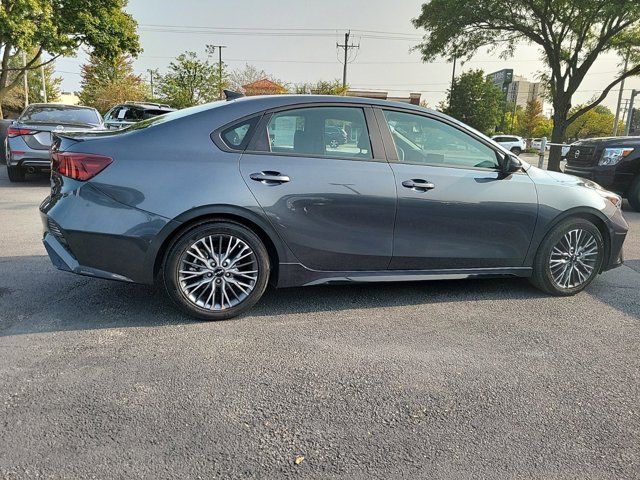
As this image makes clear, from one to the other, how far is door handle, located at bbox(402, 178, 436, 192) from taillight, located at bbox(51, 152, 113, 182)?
6.86 ft

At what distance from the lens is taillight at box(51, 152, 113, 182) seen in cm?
329

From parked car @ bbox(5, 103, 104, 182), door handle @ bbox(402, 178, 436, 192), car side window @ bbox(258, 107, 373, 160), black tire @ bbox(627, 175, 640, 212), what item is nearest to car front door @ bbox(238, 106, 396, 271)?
car side window @ bbox(258, 107, 373, 160)

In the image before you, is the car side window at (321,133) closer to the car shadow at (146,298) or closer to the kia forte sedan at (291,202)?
the kia forte sedan at (291,202)

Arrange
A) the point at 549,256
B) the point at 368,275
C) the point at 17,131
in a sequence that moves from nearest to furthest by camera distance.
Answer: the point at 368,275
the point at 549,256
the point at 17,131

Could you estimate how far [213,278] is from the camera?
3518 millimetres

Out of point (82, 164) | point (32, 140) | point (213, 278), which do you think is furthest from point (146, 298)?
point (32, 140)

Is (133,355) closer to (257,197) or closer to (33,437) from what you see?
(33,437)

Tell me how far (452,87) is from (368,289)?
42.6m

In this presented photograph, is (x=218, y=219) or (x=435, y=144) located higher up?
(x=435, y=144)

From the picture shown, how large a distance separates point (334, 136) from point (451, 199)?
3.37 ft

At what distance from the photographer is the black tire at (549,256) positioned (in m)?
4.23

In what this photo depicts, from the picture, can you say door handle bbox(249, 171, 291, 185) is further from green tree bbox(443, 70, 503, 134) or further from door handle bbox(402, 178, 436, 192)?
green tree bbox(443, 70, 503, 134)

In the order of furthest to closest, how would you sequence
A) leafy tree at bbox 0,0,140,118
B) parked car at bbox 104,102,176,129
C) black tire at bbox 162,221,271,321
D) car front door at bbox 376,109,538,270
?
leafy tree at bbox 0,0,140,118
parked car at bbox 104,102,176,129
car front door at bbox 376,109,538,270
black tire at bbox 162,221,271,321

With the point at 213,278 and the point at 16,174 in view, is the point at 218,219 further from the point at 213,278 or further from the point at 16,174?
the point at 16,174
